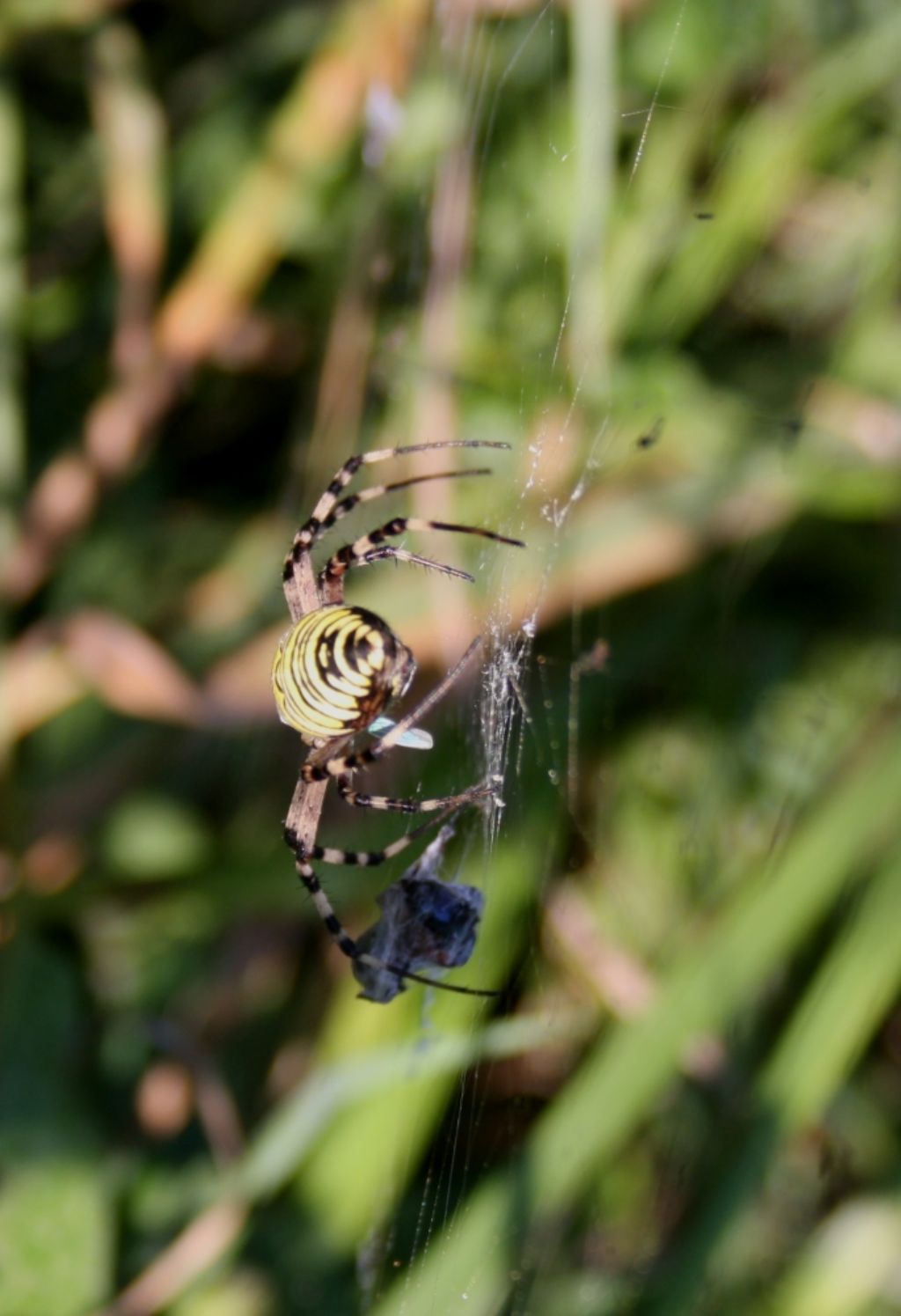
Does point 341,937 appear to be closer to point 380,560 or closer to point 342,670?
point 342,670

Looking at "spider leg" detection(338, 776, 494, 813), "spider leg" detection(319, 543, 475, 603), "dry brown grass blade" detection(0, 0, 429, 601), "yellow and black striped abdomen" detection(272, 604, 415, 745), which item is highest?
"dry brown grass blade" detection(0, 0, 429, 601)

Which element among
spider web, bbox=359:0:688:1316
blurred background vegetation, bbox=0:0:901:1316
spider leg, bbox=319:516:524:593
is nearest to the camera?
spider web, bbox=359:0:688:1316

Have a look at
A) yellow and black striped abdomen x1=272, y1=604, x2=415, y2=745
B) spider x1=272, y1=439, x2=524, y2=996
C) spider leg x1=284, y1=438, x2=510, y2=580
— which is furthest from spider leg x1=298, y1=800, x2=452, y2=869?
spider leg x1=284, y1=438, x2=510, y2=580

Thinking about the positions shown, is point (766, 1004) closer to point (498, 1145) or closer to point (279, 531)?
point (498, 1145)

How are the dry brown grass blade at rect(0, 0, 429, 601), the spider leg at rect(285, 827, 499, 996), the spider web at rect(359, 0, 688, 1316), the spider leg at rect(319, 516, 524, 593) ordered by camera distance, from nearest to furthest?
1. the spider leg at rect(285, 827, 499, 996)
2. the spider web at rect(359, 0, 688, 1316)
3. the spider leg at rect(319, 516, 524, 593)
4. the dry brown grass blade at rect(0, 0, 429, 601)

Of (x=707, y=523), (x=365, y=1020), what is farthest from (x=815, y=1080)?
(x=707, y=523)

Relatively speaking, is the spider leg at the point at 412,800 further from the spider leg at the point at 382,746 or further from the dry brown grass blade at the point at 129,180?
the dry brown grass blade at the point at 129,180

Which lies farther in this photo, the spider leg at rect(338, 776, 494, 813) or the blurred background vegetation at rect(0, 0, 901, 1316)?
the blurred background vegetation at rect(0, 0, 901, 1316)

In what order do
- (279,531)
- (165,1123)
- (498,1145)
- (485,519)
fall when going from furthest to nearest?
(279,531) → (165,1123) → (485,519) → (498,1145)

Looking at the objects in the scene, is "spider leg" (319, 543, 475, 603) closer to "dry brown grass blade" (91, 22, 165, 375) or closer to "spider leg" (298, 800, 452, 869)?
"spider leg" (298, 800, 452, 869)
